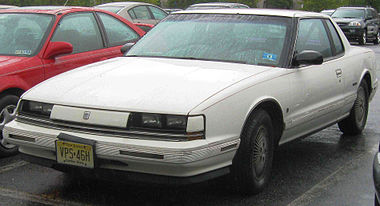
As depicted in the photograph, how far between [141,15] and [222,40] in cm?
1088

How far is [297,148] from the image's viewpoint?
637 cm

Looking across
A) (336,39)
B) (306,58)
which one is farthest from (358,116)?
(306,58)

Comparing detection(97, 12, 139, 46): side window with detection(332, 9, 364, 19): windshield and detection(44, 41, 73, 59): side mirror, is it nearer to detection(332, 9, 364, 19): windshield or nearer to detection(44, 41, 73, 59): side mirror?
detection(44, 41, 73, 59): side mirror

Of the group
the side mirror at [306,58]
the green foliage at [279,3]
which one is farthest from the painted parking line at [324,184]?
the green foliage at [279,3]

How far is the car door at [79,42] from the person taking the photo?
624cm

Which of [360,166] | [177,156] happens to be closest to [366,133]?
[360,166]

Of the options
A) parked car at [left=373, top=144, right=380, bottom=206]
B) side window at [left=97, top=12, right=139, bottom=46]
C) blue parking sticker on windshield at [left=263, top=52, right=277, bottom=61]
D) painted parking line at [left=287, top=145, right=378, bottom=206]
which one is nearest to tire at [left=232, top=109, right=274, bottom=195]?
painted parking line at [left=287, top=145, right=378, bottom=206]

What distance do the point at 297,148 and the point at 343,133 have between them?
0.98 m

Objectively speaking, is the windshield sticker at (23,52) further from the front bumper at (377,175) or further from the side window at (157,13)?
the side window at (157,13)

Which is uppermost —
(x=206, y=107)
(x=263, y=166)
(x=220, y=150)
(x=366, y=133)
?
(x=206, y=107)

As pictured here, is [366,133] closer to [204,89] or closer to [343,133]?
[343,133]

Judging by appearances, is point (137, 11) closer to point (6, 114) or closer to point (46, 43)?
point (46, 43)

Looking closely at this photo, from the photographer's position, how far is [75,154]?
4027 millimetres

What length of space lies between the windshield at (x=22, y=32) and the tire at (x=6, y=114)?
660 millimetres
